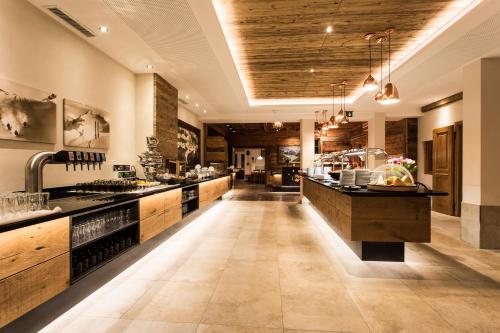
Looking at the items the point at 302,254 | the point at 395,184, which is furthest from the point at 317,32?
the point at 302,254

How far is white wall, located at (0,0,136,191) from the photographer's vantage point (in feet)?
9.65

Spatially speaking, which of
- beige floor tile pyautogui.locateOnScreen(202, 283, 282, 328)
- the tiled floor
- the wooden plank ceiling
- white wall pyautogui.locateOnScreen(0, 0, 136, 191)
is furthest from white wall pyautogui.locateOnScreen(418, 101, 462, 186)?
white wall pyautogui.locateOnScreen(0, 0, 136, 191)

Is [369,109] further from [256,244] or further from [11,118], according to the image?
[11,118]

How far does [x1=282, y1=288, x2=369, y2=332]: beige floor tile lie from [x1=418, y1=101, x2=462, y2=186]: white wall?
6.79m

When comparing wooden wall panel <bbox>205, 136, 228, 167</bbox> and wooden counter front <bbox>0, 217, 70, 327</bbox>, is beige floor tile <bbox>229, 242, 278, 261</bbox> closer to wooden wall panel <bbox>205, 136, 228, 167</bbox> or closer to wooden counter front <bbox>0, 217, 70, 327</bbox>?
wooden counter front <bbox>0, 217, 70, 327</bbox>

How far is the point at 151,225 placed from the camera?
3750 millimetres

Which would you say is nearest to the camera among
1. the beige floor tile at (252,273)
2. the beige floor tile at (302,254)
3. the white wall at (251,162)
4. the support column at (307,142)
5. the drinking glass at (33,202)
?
the drinking glass at (33,202)

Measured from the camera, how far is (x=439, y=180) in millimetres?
7824

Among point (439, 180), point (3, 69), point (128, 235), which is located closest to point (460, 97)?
point (439, 180)

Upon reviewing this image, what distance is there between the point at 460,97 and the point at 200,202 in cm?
709

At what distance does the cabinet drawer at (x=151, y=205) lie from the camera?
3.54 m

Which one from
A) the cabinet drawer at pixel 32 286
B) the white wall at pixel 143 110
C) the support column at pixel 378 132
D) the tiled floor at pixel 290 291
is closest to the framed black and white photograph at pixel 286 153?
the support column at pixel 378 132

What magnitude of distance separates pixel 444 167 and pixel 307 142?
14.7 ft

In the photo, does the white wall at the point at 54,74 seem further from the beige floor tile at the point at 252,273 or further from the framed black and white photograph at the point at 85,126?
the beige floor tile at the point at 252,273
